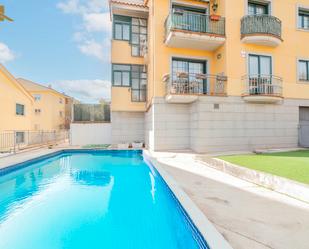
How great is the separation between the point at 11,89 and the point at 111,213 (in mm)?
Result: 16427

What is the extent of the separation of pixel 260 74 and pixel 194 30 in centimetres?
479

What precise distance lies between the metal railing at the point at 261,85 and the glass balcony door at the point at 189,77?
2.37 m

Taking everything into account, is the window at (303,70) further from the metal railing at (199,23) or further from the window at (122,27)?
the window at (122,27)

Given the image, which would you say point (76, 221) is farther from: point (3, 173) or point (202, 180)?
point (3, 173)

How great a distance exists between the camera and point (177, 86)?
35.3ft

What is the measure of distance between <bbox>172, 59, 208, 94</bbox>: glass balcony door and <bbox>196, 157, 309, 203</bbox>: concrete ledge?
17.7 ft

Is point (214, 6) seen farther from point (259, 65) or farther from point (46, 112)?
point (46, 112)

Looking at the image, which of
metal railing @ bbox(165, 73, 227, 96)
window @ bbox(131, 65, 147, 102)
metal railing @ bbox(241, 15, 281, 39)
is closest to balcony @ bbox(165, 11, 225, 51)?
metal railing @ bbox(241, 15, 281, 39)

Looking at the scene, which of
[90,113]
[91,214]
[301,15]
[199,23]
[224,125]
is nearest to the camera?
[91,214]

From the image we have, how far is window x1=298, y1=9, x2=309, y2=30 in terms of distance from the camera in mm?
12383

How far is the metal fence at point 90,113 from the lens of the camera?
17.3 metres

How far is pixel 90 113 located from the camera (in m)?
17.4

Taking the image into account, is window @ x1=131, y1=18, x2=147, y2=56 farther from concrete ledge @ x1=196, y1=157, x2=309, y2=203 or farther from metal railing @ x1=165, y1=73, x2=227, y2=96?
concrete ledge @ x1=196, y1=157, x2=309, y2=203

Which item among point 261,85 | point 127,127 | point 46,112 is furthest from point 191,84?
point 46,112
